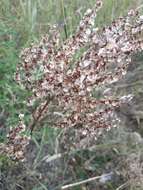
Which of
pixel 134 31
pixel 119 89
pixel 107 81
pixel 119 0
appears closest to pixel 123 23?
pixel 134 31

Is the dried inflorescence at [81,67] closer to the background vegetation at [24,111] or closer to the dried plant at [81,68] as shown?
the dried plant at [81,68]

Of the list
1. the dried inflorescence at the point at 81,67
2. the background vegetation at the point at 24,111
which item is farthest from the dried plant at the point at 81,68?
the background vegetation at the point at 24,111

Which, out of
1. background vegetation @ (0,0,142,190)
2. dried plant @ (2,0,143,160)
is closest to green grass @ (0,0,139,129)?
background vegetation @ (0,0,142,190)

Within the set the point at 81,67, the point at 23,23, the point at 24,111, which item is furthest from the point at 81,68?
the point at 23,23

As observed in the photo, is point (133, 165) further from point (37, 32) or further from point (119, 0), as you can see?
point (119, 0)

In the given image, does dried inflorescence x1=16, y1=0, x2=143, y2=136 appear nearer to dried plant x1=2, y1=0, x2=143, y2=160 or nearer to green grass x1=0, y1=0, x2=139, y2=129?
dried plant x1=2, y1=0, x2=143, y2=160

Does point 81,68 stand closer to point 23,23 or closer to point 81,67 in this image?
point 81,67
